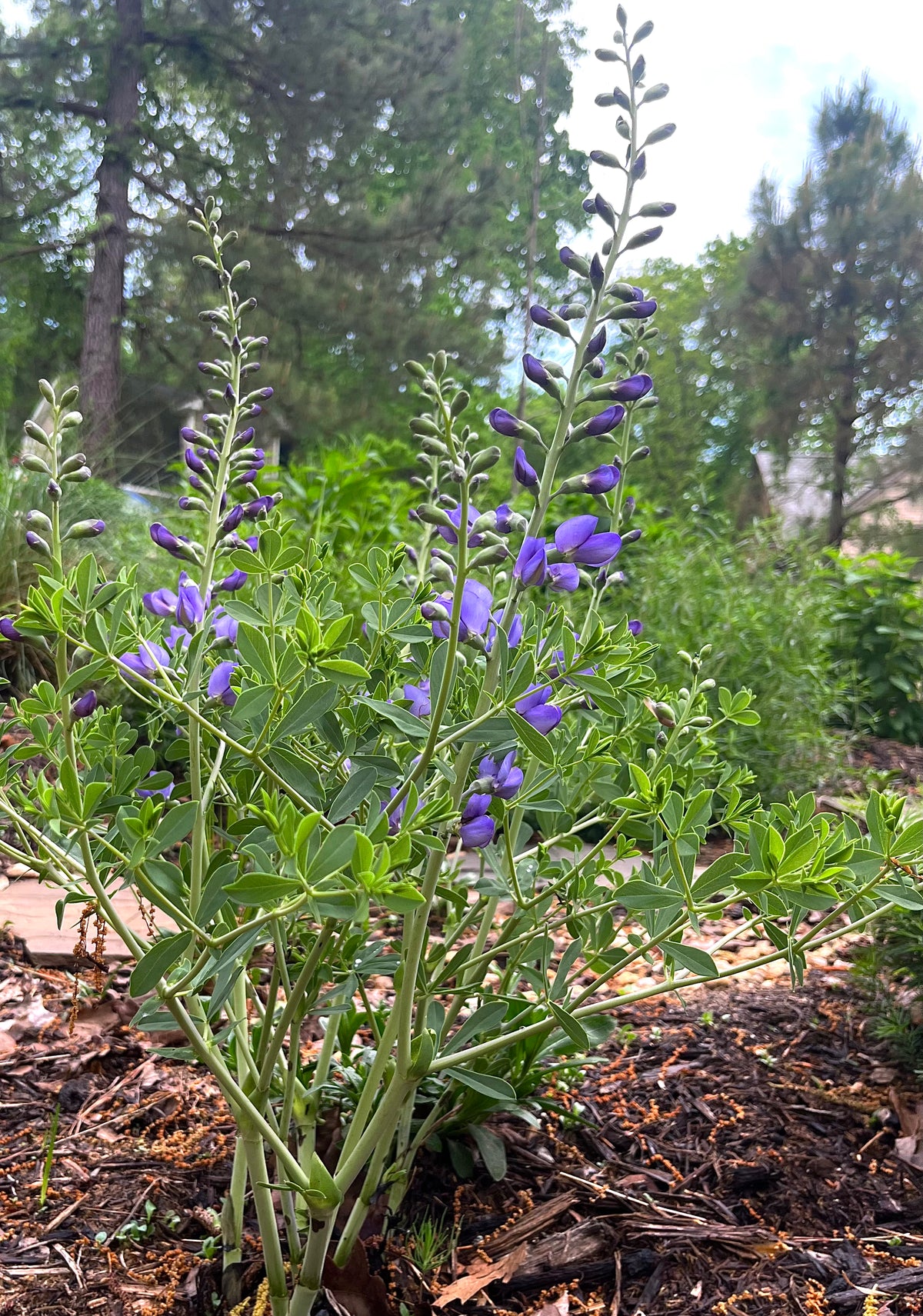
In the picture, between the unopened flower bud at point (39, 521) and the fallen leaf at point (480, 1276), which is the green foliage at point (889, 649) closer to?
the fallen leaf at point (480, 1276)

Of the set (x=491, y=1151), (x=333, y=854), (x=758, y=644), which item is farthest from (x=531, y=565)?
(x=758, y=644)

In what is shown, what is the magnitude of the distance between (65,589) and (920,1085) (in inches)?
86.7

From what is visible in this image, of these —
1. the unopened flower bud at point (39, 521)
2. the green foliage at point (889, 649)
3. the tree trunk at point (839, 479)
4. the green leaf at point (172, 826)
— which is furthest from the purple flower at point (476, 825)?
the tree trunk at point (839, 479)

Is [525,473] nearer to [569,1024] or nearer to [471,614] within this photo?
[471,614]

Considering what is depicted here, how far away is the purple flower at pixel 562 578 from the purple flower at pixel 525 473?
0.11 m

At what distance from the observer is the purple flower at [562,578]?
130cm

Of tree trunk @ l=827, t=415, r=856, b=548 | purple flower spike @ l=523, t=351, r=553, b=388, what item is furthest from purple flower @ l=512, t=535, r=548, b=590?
tree trunk @ l=827, t=415, r=856, b=548

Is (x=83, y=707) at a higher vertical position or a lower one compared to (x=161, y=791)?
higher

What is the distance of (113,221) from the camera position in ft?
40.8

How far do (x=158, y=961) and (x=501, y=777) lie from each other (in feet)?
1.72

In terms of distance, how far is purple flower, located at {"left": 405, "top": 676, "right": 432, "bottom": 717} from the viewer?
1363mm

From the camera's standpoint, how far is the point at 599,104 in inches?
57.1

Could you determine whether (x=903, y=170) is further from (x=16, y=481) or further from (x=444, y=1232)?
(x=444, y=1232)

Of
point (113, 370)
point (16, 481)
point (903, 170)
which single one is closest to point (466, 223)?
point (113, 370)
